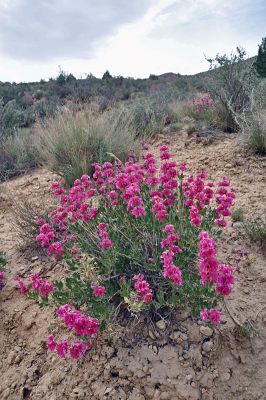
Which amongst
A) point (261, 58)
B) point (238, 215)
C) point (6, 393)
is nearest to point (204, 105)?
point (238, 215)

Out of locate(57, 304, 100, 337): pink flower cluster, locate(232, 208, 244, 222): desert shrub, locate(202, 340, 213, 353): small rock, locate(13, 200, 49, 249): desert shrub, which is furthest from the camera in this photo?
locate(13, 200, 49, 249): desert shrub

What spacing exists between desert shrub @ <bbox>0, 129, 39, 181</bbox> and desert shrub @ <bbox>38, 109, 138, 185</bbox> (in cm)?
95

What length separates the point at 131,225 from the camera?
→ 2.74 m

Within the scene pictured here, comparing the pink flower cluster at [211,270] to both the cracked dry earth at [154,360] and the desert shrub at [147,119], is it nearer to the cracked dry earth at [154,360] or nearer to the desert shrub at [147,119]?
the cracked dry earth at [154,360]

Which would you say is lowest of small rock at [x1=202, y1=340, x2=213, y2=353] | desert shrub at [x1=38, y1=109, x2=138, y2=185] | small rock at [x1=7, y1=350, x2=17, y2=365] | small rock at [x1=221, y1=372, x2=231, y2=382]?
small rock at [x1=7, y1=350, x2=17, y2=365]

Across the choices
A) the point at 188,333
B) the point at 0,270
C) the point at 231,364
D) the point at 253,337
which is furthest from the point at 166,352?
the point at 0,270

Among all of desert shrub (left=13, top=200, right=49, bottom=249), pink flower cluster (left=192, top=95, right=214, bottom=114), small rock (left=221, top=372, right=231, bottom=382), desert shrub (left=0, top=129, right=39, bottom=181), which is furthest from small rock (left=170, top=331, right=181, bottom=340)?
pink flower cluster (left=192, top=95, right=214, bottom=114)

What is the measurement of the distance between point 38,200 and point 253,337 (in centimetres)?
351

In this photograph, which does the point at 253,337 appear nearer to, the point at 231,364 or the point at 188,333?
the point at 231,364

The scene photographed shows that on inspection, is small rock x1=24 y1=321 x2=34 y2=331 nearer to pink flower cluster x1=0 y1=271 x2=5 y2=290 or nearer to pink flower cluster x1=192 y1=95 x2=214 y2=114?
pink flower cluster x1=0 y1=271 x2=5 y2=290

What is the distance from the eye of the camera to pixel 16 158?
274 inches

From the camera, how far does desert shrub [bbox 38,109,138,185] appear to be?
518 centimetres

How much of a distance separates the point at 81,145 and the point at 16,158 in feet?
7.34

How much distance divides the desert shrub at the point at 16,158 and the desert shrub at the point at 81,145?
0.95 meters
